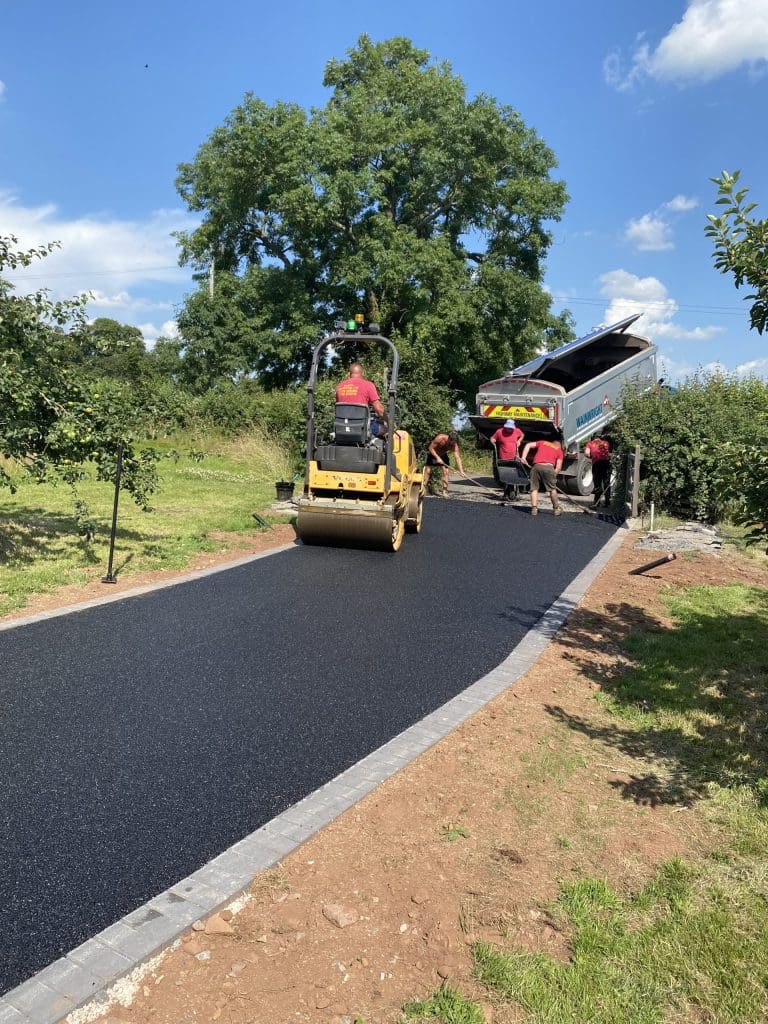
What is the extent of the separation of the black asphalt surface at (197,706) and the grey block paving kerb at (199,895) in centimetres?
7

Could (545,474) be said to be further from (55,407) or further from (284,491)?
(55,407)

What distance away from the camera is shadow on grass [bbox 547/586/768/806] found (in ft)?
13.0

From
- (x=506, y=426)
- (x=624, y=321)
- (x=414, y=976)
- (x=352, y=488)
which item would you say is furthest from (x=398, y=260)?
(x=414, y=976)

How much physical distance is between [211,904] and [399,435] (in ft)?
26.5

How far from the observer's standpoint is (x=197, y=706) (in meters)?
4.69

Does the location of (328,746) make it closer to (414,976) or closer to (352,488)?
(414,976)

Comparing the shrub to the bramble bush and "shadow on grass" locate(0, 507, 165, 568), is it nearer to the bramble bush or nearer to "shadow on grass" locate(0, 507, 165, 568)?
the bramble bush

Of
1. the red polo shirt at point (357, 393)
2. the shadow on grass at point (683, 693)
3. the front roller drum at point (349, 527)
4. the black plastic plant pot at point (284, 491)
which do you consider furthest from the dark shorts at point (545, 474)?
the shadow on grass at point (683, 693)

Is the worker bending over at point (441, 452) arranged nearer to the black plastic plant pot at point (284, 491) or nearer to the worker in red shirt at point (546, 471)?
the worker in red shirt at point (546, 471)

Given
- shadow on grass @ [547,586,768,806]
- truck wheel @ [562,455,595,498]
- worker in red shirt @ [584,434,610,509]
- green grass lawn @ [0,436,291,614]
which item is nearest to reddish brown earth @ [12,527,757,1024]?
shadow on grass @ [547,586,768,806]

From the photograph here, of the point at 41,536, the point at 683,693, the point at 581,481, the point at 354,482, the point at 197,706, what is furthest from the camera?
the point at 581,481

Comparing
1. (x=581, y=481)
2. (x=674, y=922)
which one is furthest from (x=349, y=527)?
(x=581, y=481)

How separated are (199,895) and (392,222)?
77.0 ft

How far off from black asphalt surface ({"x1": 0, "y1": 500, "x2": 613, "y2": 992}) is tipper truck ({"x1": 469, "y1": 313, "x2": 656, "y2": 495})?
23.2 ft
